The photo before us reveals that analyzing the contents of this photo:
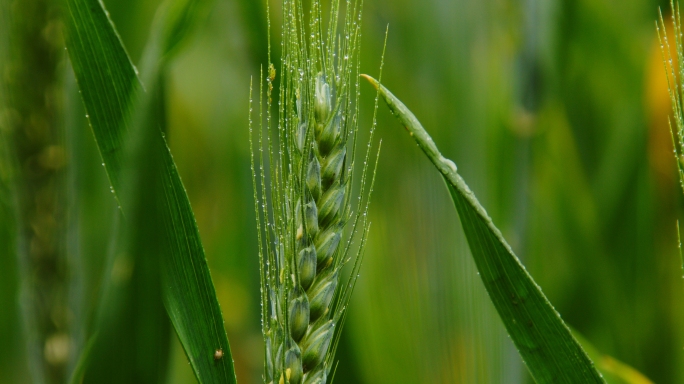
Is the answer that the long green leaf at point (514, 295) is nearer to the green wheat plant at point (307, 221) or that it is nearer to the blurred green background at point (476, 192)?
the green wheat plant at point (307, 221)

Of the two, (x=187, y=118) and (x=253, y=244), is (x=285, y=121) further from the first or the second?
(x=187, y=118)

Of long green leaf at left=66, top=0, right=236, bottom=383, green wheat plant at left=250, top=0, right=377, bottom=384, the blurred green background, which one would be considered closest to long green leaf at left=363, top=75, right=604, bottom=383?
green wheat plant at left=250, top=0, right=377, bottom=384

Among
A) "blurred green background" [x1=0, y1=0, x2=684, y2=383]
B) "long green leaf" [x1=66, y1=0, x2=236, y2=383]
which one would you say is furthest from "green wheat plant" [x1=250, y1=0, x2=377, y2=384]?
"blurred green background" [x1=0, y1=0, x2=684, y2=383]

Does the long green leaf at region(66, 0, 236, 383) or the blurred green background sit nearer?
the long green leaf at region(66, 0, 236, 383)

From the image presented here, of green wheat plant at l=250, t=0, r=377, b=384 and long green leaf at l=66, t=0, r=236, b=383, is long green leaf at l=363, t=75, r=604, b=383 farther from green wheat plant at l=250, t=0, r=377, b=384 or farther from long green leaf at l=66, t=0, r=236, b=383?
long green leaf at l=66, t=0, r=236, b=383

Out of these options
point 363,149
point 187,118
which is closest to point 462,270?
point 363,149

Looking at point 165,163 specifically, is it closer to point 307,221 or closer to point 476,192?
point 307,221

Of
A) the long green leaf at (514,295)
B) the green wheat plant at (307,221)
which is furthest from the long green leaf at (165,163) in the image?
the long green leaf at (514,295)
